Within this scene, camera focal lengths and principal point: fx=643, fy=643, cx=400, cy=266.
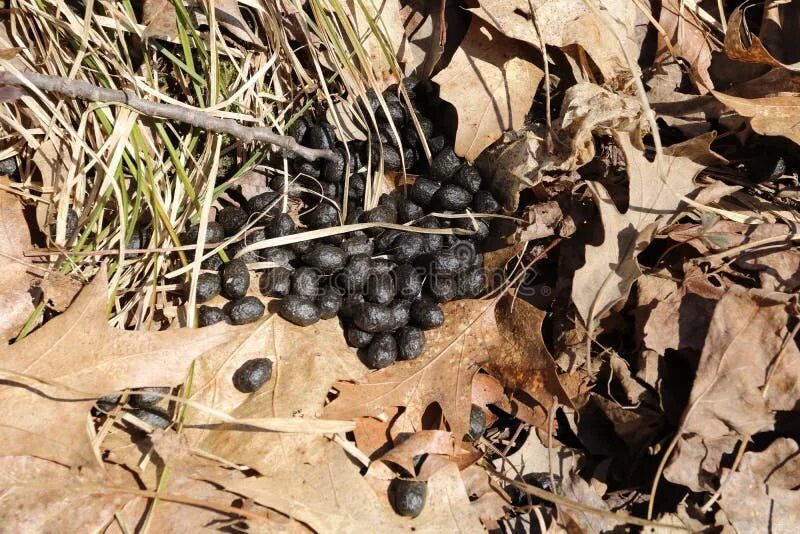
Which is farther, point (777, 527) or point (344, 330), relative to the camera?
point (344, 330)

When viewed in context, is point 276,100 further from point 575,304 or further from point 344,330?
point 575,304

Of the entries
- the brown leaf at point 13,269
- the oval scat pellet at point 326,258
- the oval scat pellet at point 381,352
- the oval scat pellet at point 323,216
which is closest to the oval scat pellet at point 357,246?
the oval scat pellet at point 326,258

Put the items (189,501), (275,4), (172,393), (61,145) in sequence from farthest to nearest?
(275,4), (61,145), (172,393), (189,501)

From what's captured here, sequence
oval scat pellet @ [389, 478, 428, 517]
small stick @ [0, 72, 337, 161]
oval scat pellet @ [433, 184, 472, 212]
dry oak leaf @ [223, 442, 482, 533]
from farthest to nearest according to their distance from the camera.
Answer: oval scat pellet @ [433, 184, 472, 212] → small stick @ [0, 72, 337, 161] → oval scat pellet @ [389, 478, 428, 517] → dry oak leaf @ [223, 442, 482, 533]

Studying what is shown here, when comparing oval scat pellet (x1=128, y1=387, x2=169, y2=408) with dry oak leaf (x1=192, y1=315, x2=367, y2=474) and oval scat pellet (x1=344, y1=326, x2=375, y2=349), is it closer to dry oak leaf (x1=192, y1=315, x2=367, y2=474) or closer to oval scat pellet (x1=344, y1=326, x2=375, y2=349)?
dry oak leaf (x1=192, y1=315, x2=367, y2=474)

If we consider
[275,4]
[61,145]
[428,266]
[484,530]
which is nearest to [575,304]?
[428,266]

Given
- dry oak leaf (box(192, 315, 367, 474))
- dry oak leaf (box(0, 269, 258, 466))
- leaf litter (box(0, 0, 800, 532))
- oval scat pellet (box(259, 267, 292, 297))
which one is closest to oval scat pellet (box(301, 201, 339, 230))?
leaf litter (box(0, 0, 800, 532))
